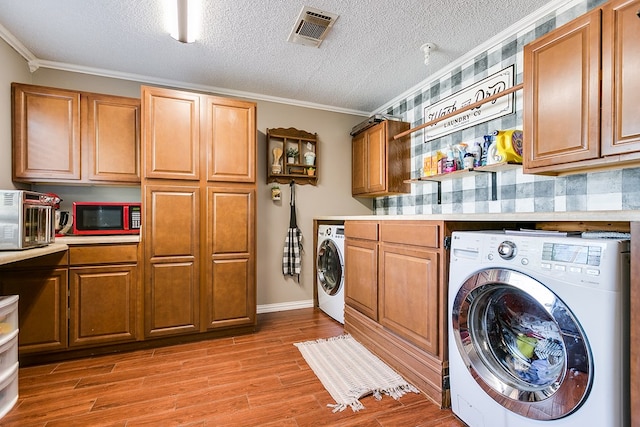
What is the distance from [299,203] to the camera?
3.53 metres

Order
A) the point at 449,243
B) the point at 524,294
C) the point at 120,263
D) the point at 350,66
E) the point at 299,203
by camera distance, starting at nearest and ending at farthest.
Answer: the point at 524,294 → the point at 449,243 → the point at 120,263 → the point at 350,66 → the point at 299,203

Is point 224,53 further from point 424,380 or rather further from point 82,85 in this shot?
point 424,380

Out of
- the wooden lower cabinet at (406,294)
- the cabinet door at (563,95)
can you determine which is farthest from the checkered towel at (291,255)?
the cabinet door at (563,95)

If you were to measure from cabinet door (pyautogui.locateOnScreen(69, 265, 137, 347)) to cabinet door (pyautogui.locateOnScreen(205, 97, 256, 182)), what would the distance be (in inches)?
42.5

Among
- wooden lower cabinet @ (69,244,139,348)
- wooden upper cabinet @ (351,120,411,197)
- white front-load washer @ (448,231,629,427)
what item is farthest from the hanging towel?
white front-load washer @ (448,231,629,427)

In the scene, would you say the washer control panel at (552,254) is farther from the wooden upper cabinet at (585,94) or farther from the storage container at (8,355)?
the storage container at (8,355)

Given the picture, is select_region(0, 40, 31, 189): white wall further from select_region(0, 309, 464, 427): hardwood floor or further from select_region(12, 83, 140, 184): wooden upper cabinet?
select_region(0, 309, 464, 427): hardwood floor

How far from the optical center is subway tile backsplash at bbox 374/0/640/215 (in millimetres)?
1649

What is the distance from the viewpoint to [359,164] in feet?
11.8

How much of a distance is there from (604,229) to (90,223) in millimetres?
3490

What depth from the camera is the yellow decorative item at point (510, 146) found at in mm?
1950

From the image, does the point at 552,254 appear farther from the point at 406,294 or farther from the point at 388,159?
the point at 388,159

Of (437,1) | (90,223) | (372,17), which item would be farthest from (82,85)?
(437,1)

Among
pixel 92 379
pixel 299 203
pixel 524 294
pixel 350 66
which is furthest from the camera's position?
pixel 299 203
